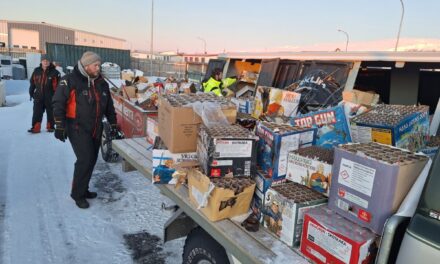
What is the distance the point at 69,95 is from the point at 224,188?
2854mm

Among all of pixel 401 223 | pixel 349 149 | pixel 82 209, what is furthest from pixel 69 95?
pixel 401 223

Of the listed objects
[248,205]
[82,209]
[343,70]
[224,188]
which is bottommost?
[82,209]

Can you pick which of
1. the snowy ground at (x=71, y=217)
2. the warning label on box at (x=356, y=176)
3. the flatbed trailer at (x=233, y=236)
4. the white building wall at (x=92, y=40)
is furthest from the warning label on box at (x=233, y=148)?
the white building wall at (x=92, y=40)

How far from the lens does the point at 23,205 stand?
4.29m

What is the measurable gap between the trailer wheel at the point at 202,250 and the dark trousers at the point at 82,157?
7.66ft

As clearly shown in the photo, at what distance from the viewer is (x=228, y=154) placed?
7.43ft

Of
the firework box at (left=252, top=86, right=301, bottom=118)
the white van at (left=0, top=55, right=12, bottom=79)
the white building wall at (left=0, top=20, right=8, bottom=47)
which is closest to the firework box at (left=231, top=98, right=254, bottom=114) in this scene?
the firework box at (left=252, top=86, right=301, bottom=118)

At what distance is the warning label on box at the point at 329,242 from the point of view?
1.61m

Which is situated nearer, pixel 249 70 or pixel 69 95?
pixel 69 95

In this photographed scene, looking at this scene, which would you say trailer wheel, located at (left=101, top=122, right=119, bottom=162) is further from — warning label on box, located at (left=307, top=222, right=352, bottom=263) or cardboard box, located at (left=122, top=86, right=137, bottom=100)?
warning label on box, located at (left=307, top=222, right=352, bottom=263)

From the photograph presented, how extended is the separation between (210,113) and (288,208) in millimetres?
1119

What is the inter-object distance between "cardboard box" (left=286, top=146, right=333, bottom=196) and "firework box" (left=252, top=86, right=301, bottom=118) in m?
1.47

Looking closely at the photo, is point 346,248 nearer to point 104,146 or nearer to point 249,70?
point 104,146

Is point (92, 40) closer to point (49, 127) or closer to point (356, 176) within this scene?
point (49, 127)
